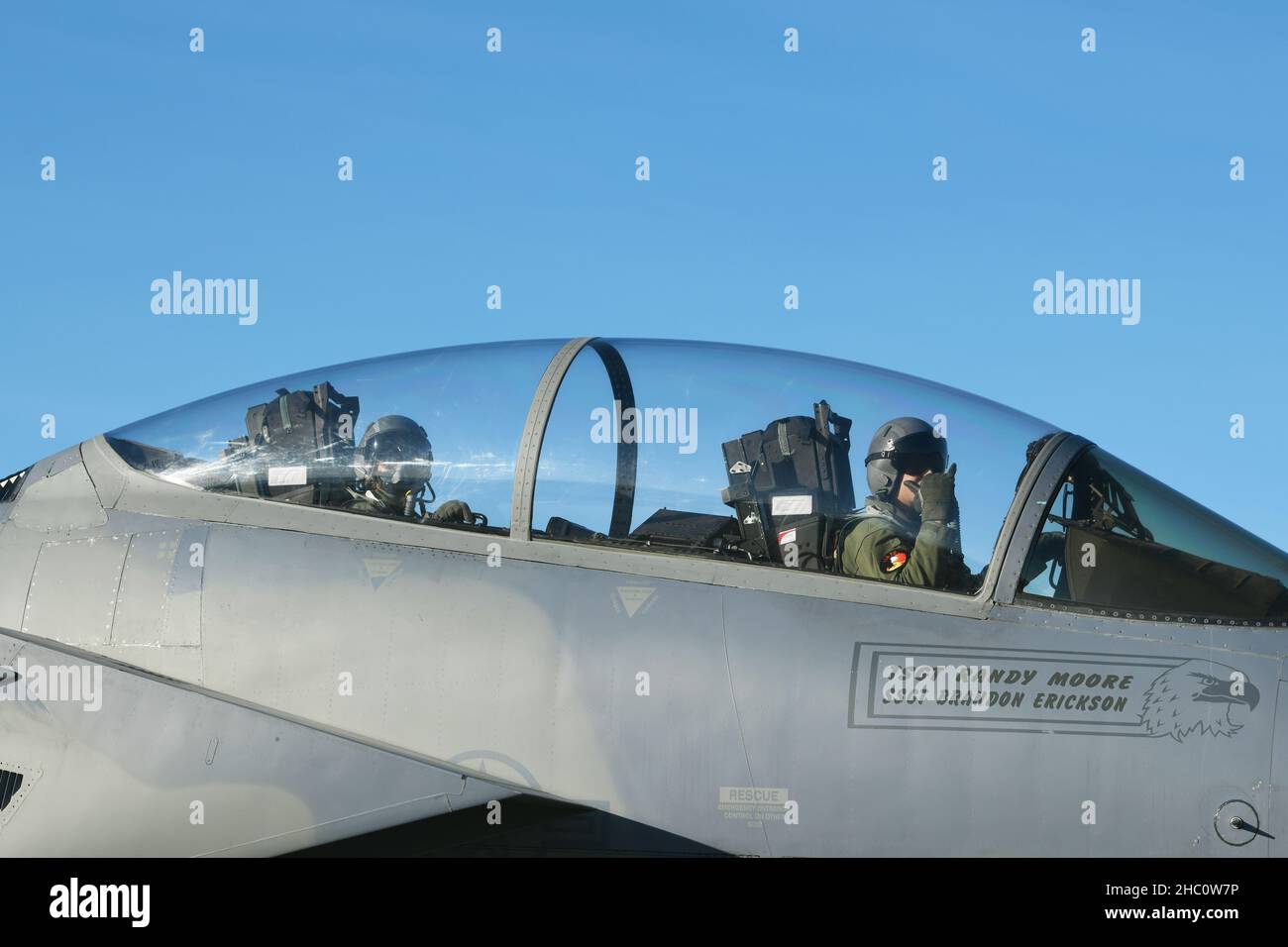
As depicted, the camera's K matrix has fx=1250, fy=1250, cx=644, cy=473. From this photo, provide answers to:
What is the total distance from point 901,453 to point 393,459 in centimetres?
260

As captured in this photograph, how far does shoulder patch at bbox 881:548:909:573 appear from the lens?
5.89 metres

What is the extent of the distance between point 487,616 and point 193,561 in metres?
1.60

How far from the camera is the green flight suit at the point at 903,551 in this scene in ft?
19.0

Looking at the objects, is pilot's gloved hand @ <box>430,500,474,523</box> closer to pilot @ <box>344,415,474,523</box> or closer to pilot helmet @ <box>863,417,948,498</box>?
pilot @ <box>344,415,474,523</box>

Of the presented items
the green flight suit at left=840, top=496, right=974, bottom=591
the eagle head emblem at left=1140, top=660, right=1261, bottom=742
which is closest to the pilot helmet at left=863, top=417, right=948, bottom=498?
the green flight suit at left=840, top=496, right=974, bottom=591

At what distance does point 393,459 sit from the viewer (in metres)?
6.53

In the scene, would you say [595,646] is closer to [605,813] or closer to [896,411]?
[605,813]

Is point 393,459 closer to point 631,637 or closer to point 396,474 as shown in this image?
point 396,474

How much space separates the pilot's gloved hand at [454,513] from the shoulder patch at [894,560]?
6.67ft

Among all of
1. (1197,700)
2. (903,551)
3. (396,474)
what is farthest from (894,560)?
(396,474)

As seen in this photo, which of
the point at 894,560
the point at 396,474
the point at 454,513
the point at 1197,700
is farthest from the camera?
the point at 396,474

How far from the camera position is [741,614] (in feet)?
18.9

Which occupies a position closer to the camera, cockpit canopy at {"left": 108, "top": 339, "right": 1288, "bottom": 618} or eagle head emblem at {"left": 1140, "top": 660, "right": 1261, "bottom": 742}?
eagle head emblem at {"left": 1140, "top": 660, "right": 1261, "bottom": 742}
